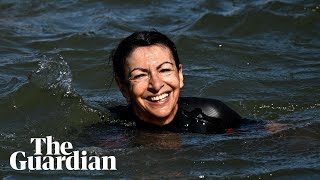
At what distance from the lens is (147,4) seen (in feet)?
38.1

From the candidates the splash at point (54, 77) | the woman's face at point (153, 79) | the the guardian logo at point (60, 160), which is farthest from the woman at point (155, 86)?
the splash at point (54, 77)

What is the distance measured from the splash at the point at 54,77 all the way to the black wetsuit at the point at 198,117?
1.33 meters

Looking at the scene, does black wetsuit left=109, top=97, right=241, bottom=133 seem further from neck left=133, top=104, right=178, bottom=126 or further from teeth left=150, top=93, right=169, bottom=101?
teeth left=150, top=93, right=169, bottom=101

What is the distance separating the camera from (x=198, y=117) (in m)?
6.64

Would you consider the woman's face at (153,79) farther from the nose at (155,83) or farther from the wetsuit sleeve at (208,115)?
the wetsuit sleeve at (208,115)

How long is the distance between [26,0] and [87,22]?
1.48m

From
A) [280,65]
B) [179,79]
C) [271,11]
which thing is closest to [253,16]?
[271,11]

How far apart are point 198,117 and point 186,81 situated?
1933 mm

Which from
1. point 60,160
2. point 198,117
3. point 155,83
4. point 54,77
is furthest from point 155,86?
point 54,77

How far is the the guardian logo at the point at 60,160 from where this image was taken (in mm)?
5863

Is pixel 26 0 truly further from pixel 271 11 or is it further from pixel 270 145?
pixel 270 145

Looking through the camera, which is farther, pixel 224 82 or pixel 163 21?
pixel 163 21

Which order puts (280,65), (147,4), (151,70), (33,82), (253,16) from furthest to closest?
(147,4)
(253,16)
(280,65)
(33,82)
(151,70)

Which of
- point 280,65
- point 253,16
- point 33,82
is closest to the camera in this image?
point 33,82
